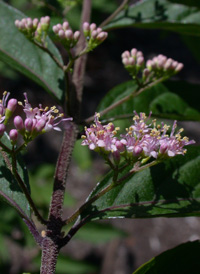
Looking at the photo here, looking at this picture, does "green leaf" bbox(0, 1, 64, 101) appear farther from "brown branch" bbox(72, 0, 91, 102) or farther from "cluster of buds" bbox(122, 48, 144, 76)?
"cluster of buds" bbox(122, 48, 144, 76)

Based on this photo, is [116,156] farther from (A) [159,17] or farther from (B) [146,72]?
(A) [159,17]

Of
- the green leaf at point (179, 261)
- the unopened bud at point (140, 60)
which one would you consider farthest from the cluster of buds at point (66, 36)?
the green leaf at point (179, 261)

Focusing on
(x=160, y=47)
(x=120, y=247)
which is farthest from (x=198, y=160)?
(x=160, y=47)

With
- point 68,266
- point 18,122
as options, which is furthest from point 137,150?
point 68,266

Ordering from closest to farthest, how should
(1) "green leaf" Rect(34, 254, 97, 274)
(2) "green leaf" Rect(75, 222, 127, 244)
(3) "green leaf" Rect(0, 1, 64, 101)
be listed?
(3) "green leaf" Rect(0, 1, 64, 101)
(1) "green leaf" Rect(34, 254, 97, 274)
(2) "green leaf" Rect(75, 222, 127, 244)

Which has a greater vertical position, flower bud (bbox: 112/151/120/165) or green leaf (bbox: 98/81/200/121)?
flower bud (bbox: 112/151/120/165)

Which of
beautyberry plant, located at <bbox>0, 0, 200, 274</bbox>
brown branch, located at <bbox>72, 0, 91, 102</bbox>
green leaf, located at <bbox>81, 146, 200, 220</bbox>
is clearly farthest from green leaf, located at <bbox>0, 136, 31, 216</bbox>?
brown branch, located at <bbox>72, 0, 91, 102</bbox>

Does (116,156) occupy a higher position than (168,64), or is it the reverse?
(168,64)
